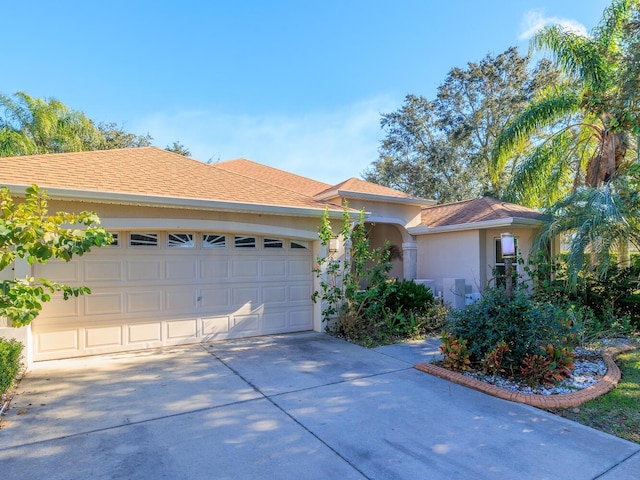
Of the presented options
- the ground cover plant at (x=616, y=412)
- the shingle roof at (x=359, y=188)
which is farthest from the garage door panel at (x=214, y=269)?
the ground cover plant at (x=616, y=412)

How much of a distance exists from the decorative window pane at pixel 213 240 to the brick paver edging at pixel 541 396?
4.78 meters

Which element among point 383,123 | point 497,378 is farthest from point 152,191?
point 383,123

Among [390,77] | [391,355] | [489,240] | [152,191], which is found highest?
[390,77]

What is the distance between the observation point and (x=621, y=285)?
30.8 feet

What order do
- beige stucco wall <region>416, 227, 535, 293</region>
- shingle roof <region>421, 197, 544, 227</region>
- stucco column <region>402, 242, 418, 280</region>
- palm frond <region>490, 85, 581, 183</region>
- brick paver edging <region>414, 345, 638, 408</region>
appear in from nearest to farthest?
1. brick paver edging <region>414, 345, 638, 408</region>
2. palm frond <region>490, 85, 581, 183</region>
3. shingle roof <region>421, 197, 544, 227</region>
4. beige stucco wall <region>416, 227, 535, 293</region>
5. stucco column <region>402, 242, 418, 280</region>

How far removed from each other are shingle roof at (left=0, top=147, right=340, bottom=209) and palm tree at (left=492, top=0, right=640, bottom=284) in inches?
245

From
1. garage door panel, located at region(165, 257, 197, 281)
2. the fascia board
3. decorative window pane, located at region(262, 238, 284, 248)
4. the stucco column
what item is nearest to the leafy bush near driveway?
decorative window pane, located at region(262, 238, 284, 248)

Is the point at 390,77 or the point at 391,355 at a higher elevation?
the point at 390,77

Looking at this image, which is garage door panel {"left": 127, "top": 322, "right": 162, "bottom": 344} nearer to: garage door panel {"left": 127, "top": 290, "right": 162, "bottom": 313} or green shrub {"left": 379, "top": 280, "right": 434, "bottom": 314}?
garage door panel {"left": 127, "top": 290, "right": 162, "bottom": 313}

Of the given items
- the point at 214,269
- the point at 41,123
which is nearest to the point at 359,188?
the point at 214,269

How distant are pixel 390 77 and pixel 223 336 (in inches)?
593

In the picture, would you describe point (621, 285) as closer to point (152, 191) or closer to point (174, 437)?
point (174, 437)

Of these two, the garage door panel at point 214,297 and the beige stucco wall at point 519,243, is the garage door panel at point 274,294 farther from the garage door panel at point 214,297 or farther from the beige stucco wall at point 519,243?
the beige stucco wall at point 519,243

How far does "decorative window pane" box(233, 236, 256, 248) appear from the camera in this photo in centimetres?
845
